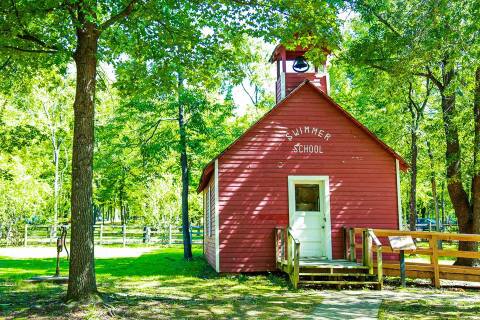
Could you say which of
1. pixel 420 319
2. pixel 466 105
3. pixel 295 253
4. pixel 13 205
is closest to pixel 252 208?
pixel 295 253

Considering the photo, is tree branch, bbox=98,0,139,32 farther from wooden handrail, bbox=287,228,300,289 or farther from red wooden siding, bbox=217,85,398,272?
wooden handrail, bbox=287,228,300,289

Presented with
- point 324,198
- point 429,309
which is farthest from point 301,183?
point 429,309

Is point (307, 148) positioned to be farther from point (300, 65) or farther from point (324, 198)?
point (300, 65)

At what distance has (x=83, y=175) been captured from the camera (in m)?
8.52

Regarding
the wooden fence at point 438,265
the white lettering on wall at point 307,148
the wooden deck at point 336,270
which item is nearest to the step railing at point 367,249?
the wooden deck at point 336,270

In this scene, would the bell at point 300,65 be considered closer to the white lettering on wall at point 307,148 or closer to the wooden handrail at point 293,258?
the white lettering on wall at point 307,148

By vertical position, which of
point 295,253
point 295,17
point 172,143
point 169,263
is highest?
point 295,17

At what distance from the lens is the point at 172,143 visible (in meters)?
17.9

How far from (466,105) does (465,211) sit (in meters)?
3.34

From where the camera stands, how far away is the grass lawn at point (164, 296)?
26.2 ft

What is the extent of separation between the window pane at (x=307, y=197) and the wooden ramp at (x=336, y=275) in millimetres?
2302

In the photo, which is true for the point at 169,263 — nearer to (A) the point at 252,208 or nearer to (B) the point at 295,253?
(A) the point at 252,208

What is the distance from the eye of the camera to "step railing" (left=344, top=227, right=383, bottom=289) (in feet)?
35.6

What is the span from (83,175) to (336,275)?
6.35m
